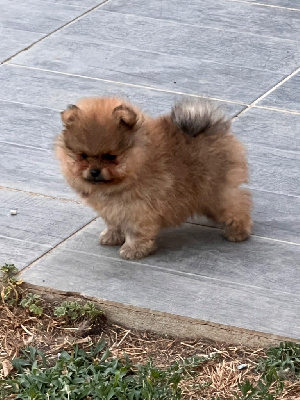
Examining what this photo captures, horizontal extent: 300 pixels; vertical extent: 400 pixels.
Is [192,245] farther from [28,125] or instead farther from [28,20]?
[28,20]

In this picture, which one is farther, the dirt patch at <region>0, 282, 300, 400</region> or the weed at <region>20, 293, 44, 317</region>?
the weed at <region>20, 293, 44, 317</region>

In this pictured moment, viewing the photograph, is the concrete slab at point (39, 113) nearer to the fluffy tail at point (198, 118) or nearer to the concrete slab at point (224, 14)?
the fluffy tail at point (198, 118)

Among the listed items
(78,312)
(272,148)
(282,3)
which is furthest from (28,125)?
(282,3)

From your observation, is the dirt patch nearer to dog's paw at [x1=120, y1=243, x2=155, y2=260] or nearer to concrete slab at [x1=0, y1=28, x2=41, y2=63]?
dog's paw at [x1=120, y1=243, x2=155, y2=260]

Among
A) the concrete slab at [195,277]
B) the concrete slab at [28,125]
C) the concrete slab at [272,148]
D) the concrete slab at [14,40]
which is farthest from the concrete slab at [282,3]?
the concrete slab at [195,277]

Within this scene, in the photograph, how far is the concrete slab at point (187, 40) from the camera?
791 centimetres

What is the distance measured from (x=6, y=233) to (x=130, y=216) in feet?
2.55

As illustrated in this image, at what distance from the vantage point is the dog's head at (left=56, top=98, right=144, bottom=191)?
4746mm

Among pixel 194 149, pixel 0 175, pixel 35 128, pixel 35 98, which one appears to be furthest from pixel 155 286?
pixel 35 98

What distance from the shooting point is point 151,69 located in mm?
7668

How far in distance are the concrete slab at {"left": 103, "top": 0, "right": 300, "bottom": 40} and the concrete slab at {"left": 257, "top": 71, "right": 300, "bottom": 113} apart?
117cm

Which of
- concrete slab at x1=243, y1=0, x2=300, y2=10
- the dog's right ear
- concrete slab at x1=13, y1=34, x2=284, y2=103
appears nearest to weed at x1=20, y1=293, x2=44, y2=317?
the dog's right ear

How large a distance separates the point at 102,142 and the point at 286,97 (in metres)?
2.79

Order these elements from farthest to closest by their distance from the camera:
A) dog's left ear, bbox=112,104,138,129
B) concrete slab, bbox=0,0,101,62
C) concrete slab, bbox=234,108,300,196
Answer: concrete slab, bbox=0,0,101,62 → concrete slab, bbox=234,108,300,196 → dog's left ear, bbox=112,104,138,129
